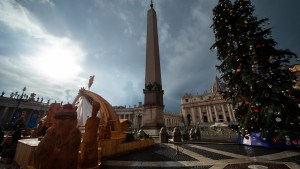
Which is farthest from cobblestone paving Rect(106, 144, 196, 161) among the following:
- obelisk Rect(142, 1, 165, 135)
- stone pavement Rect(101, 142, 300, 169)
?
obelisk Rect(142, 1, 165, 135)

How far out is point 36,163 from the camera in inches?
87.5

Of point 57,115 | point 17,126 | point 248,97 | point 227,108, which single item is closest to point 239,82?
point 248,97

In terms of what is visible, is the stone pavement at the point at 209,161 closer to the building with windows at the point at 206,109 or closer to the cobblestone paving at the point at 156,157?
the cobblestone paving at the point at 156,157

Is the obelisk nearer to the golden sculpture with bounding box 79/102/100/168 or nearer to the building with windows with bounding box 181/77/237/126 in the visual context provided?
the golden sculpture with bounding box 79/102/100/168

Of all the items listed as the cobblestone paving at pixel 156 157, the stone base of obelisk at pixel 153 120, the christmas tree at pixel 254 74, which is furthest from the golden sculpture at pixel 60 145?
the stone base of obelisk at pixel 153 120

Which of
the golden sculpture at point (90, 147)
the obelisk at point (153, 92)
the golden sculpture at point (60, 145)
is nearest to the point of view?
the golden sculpture at point (60, 145)

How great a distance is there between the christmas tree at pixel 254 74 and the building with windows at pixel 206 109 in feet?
188

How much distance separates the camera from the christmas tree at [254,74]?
6520mm

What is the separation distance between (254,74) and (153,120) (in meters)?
8.87

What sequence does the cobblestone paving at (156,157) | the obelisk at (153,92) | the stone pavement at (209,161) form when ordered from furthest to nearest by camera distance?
1. the obelisk at (153,92)
2. the cobblestone paving at (156,157)
3. the stone pavement at (209,161)

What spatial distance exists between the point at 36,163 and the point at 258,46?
33.7 feet

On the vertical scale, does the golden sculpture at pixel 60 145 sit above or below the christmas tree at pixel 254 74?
below

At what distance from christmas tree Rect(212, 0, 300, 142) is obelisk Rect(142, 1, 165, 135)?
20.1 ft

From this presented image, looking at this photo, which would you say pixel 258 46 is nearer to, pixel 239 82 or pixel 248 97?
pixel 239 82
